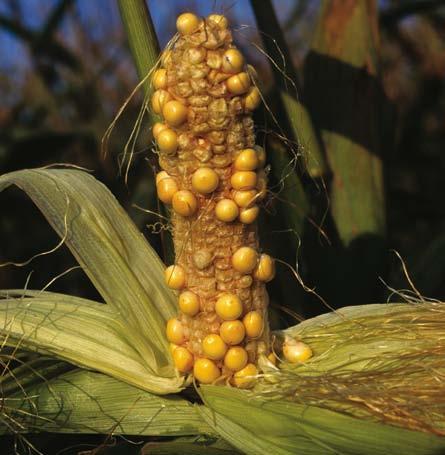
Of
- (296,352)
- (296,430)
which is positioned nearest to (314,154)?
(296,352)

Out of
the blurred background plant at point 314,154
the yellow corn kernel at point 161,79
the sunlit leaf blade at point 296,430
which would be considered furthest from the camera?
the blurred background plant at point 314,154

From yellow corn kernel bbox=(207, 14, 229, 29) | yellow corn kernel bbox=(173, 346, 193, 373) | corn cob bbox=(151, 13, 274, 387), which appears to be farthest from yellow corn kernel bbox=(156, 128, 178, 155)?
yellow corn kernel bbox=(173, 346, 193, 373)

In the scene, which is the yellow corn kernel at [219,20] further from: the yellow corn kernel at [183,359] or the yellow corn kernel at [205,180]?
the yellow corn kernel at [183,359]

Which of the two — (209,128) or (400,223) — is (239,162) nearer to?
(209,128)

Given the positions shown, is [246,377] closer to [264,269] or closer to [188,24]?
[264,269]

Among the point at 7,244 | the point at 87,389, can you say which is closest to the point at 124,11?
the point at 87,389

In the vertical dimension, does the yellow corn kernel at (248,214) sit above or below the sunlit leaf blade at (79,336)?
above

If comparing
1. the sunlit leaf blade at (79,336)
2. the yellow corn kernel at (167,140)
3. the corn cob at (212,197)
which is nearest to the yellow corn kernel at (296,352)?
the corn cob at (212,197)
